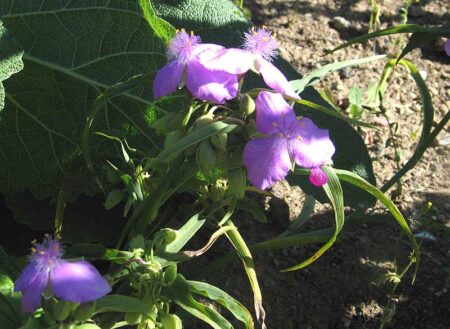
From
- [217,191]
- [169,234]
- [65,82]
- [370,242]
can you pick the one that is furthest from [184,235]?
[370,242]

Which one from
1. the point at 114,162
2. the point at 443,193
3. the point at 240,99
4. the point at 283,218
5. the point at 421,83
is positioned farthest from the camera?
the point at 443,193

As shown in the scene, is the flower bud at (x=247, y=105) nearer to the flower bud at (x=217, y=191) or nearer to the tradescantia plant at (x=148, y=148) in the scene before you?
the tradescantia plant at (x=148, y=148)

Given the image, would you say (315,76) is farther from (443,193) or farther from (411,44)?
(443,193)

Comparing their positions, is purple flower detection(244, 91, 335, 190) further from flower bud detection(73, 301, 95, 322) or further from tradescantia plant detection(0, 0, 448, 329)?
flower bud detection(73, 301, 95, 322)

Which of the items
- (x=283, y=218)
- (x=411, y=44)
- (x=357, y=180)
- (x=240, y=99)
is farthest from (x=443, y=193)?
(x=240, y=99)

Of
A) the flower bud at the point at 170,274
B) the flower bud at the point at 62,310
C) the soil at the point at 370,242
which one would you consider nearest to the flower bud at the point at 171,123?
the flower bud at the point at 170,274

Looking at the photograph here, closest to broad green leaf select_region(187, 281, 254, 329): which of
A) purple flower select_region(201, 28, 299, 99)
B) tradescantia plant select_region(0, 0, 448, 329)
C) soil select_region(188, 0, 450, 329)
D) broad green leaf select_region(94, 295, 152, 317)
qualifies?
tradescantia plant select_region(0, 0, 448, 329)

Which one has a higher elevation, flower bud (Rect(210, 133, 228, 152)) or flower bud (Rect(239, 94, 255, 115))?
flower bud (Rect(239, 94, 255, 115))
